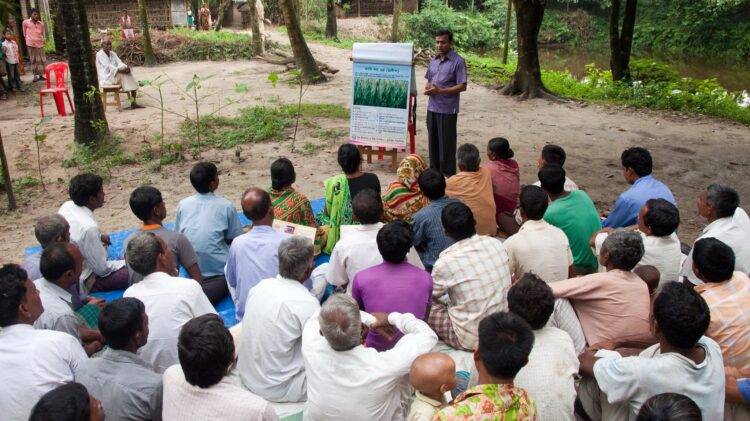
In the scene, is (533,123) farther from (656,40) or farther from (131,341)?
(656,40)

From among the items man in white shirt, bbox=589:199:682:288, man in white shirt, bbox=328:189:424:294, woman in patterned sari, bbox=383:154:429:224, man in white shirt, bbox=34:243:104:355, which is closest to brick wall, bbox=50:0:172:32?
woman in patterned sari, bbox=383:154:429:224

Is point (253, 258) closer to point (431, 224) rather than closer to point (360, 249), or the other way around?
point (360, 249)

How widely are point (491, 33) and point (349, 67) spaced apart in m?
15.0

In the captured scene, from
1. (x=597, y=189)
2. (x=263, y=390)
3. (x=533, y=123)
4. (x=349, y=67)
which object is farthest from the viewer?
(x=349, y=67)

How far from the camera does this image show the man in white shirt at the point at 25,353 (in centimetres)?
270

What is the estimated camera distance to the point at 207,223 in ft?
15.1

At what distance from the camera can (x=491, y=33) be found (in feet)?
97.3

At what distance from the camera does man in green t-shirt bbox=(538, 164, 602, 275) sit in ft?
14.8

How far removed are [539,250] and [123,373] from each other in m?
2.57

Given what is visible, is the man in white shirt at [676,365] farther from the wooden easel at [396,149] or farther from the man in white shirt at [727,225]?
the wooden easel at [396,149]

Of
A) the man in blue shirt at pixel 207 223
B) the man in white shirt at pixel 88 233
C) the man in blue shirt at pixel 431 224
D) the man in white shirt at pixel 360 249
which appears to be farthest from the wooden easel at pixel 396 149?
the man in white shirt at pixel 88 233

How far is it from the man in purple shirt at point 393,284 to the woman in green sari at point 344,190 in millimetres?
1503

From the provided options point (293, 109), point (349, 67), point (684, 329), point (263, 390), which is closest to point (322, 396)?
point (263, 390)

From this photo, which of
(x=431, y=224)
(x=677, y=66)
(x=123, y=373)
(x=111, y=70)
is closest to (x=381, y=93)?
(x=431, y=224)
